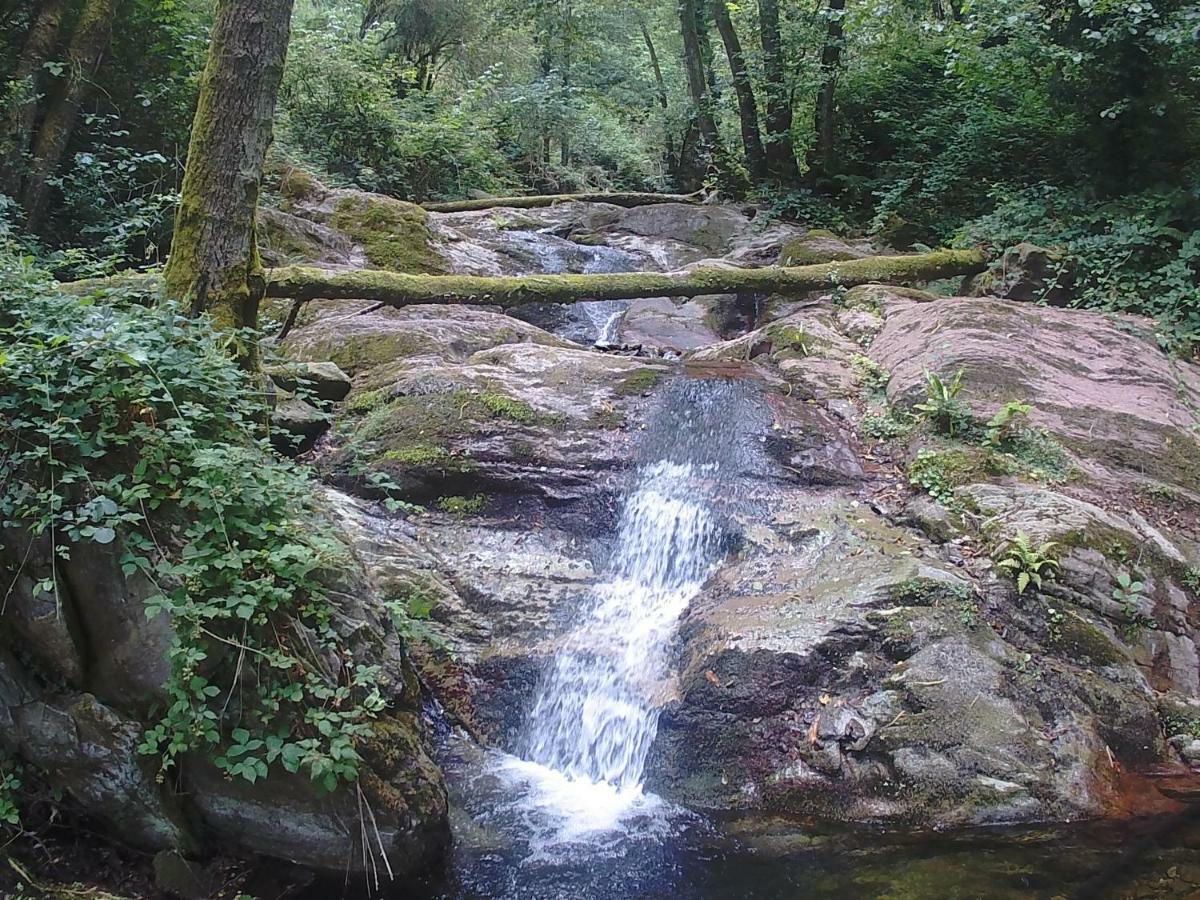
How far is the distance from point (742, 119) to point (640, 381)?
9.26 m

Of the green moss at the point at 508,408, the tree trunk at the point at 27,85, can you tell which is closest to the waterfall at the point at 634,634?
the green moss at the point at 508,408

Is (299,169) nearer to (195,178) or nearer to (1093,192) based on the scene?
(195,178)

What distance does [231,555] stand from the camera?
3.29m

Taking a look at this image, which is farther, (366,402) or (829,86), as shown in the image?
(829,86)

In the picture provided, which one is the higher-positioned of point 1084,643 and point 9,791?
point 1084,643

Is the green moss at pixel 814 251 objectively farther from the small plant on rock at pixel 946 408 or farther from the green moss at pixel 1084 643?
the green moss at pixel 1084 643

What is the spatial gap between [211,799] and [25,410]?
187cm

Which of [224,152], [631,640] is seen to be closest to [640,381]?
[631,640]

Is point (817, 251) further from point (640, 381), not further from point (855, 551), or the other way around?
point (855, 551)

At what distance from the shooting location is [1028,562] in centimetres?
510

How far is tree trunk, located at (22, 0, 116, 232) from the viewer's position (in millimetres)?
7340

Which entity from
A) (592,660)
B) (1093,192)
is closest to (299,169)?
(592,660)

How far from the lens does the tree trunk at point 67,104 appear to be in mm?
7340

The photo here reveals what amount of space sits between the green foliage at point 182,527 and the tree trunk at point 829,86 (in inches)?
499
